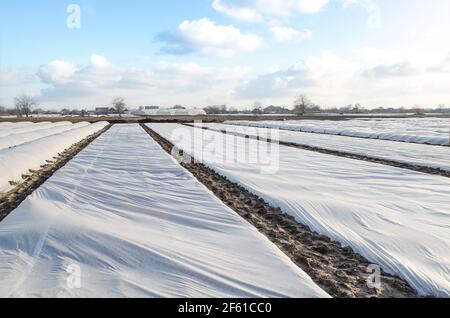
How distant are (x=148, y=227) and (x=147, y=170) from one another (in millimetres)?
4921

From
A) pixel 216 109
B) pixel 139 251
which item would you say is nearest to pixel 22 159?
pixel 139 251

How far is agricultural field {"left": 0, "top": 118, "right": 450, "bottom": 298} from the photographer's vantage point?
3408 mm

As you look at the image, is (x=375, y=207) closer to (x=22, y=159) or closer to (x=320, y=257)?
(x=320, y=257)

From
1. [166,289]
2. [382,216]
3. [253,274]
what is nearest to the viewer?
[166,289]

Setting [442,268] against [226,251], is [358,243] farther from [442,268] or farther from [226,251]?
[226,251]

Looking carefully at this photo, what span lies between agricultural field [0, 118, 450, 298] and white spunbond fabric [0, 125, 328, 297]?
0.02 metres

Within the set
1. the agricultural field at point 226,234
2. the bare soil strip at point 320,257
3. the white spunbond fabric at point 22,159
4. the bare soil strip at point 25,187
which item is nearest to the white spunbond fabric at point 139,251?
the agricultural field at point 226,234

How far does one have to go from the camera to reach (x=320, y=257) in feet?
14.3

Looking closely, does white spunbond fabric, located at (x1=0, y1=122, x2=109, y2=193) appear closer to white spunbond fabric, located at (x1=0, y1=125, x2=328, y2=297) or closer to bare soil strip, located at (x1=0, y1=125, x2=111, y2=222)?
bare soil strip, located at (x1=0, y1=125, x2=111, y2=222)

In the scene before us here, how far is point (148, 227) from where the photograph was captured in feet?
16.2

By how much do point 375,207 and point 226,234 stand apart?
9.21 feet

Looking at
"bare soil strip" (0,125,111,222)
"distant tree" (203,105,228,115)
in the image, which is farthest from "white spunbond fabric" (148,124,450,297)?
"distant tree" (203,105,228,115)
